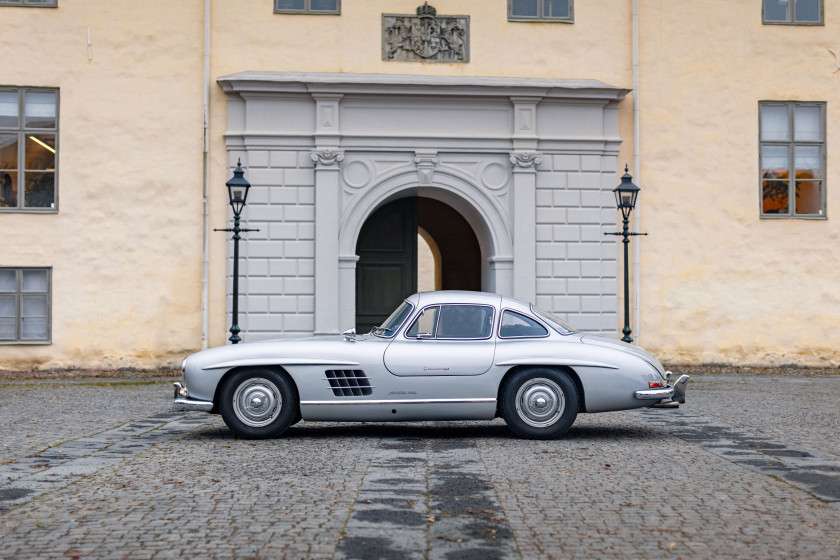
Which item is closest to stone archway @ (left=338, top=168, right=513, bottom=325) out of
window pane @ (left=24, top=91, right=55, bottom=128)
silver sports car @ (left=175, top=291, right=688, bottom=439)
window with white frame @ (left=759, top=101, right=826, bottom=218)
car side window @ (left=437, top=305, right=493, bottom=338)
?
window with white frame @ (left=759, top=101, right=826, bottom=218)

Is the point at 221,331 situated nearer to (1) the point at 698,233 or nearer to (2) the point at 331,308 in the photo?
(2) the point at 331,308

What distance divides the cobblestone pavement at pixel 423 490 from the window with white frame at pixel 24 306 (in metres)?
7.78

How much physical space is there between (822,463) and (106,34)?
1505 centimetres

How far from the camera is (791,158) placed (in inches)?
802

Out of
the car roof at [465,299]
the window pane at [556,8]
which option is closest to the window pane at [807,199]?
the window pane at [556,8]

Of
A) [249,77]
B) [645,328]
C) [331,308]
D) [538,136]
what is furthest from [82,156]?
[645,328]

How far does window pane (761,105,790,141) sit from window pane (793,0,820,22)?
174cm

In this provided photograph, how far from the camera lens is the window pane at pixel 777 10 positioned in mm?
20375

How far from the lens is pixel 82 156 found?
19.2 m

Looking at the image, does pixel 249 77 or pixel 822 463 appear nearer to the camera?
A: pixel 822 463

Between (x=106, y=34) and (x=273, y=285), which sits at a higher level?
(x=106, y=34)

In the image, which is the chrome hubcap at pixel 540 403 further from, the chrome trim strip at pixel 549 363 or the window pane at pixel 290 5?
the window pane at pixel 290 5

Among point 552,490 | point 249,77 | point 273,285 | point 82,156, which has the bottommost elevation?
point 552,490

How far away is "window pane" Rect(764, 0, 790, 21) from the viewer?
802 inches
